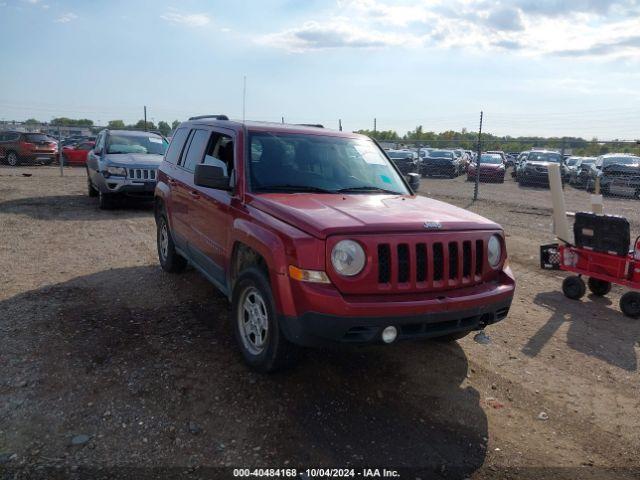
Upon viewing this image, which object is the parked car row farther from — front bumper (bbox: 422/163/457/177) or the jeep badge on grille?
the jeep badge on grille

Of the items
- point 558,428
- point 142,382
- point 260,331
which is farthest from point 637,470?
point 142,382

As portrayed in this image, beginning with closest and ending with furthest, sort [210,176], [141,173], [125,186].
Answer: [210,176], [125,186], [141,173]

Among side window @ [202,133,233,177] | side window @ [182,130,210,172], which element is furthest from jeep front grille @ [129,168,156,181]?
side window @ [202,133,233,177]

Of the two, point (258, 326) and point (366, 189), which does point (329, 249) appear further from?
point (366, 189)

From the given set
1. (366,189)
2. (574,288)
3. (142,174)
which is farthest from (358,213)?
(142,174)

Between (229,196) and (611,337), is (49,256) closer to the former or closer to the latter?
(229,196)

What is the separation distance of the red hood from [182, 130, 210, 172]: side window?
155cm

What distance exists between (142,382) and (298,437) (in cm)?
132

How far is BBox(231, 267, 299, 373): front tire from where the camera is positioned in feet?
11.8

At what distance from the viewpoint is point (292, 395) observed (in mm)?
3666

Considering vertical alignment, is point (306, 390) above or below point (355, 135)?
below

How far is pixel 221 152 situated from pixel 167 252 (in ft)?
7.19

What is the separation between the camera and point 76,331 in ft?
15.3

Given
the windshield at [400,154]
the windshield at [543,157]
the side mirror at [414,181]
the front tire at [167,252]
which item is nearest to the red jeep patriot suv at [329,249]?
the side mirror at [414,181]
